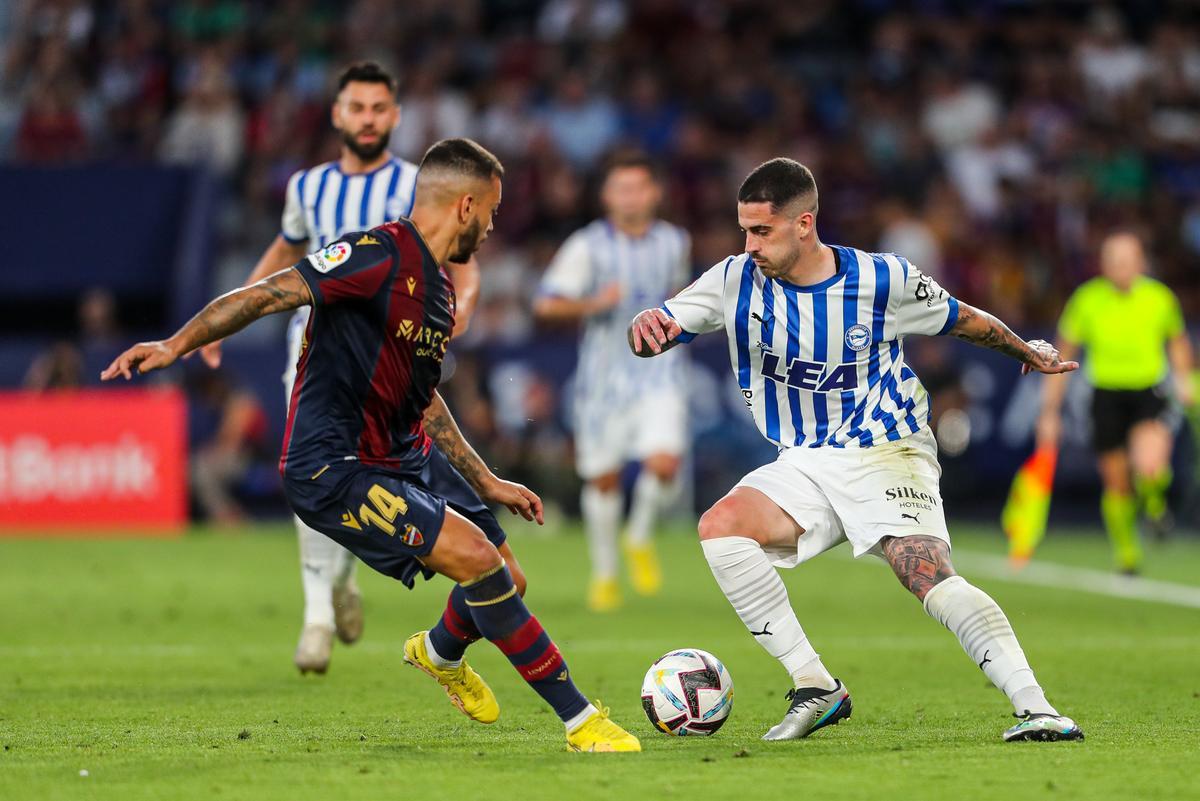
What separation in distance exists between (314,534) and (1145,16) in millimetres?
17248

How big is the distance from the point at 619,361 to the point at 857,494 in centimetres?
555

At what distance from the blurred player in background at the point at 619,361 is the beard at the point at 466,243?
5280 millimetres

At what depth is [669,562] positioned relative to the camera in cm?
1500

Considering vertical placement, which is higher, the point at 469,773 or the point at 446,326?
the point at 446,326

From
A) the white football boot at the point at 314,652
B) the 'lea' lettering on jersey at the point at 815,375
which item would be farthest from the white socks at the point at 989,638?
the white football boot at the point at 314,652

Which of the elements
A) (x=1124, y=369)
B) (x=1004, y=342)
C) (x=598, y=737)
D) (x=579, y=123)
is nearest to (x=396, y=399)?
(x=598, y=737)

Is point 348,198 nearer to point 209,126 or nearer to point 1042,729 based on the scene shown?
point 1042,729

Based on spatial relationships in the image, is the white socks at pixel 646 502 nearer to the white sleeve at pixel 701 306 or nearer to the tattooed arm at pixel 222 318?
the white sleeve at pixel 701 306

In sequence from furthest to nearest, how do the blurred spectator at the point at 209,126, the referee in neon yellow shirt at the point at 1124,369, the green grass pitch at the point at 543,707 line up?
the blurred spectator at the point at 209,126 < the referee in neon yellow shirt at the point at 1124,369 < the green grass pitch at the point at 543,707

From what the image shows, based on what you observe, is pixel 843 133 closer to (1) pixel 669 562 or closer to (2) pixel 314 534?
(1) pixel 669 562

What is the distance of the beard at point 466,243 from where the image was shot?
5848mm

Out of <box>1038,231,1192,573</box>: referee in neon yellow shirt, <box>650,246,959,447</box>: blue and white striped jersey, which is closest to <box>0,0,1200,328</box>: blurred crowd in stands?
<box>1038,231,1192,573</box>: referee in neon yellow shirt

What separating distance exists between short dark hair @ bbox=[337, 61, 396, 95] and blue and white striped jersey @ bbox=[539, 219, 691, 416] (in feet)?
10.7

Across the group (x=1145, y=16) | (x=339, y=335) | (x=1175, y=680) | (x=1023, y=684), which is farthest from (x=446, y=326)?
(x=1145, y=16)
